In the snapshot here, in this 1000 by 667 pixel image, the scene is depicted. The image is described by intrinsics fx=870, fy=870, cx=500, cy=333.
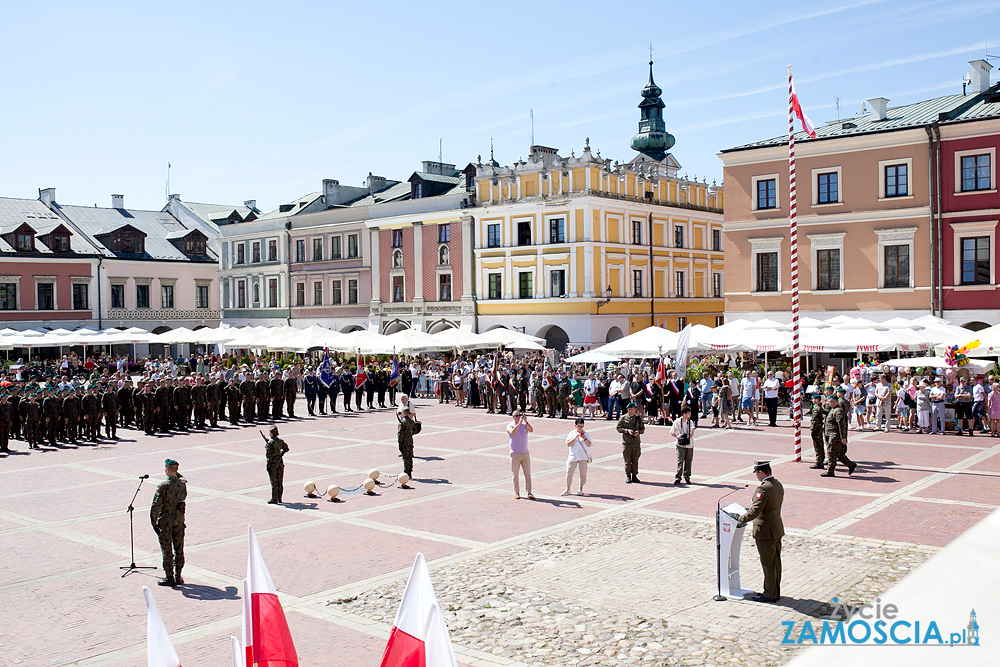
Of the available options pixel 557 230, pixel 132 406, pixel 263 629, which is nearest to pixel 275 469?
pixel 263 629

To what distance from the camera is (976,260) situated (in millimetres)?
34438

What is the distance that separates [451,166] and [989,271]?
41.2m

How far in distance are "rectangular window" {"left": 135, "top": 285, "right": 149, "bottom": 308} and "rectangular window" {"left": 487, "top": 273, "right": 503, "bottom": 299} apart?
27.3m

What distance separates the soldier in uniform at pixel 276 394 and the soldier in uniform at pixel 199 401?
2597 millimetres

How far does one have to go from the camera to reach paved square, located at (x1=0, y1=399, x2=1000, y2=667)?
30.2 feet

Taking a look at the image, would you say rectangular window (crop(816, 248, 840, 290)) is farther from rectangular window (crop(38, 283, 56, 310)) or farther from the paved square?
rectangular window (crop(38, 283, 56, 310))

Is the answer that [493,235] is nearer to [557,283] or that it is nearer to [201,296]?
[557,283]

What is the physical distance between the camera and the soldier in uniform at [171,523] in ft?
37.3

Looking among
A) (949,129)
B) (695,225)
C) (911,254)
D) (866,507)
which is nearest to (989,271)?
(911,254)

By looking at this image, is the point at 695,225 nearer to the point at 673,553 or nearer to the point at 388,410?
the point at 388,410

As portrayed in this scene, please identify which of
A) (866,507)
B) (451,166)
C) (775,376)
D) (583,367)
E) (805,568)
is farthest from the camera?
(451,166)

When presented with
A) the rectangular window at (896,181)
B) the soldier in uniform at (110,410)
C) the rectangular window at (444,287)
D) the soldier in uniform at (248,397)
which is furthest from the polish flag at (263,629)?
the rectangular window at (444,287)

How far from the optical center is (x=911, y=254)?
3575 centimetres

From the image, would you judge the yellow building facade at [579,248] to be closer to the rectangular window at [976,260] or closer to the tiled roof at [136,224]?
the rectangular window at [976,260]
